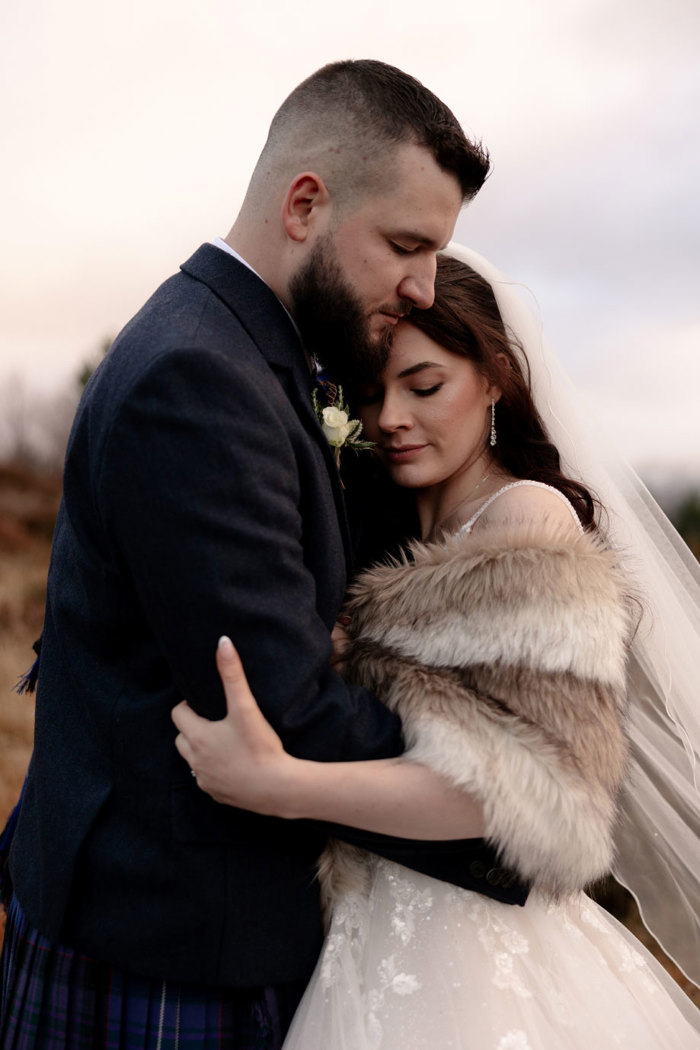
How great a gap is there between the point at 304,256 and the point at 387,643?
0.81 meters

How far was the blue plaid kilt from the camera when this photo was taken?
170 cm

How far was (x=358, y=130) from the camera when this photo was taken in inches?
72.5

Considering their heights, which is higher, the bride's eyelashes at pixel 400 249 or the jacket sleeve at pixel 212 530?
the bride's eyelashes at pixel 400 249

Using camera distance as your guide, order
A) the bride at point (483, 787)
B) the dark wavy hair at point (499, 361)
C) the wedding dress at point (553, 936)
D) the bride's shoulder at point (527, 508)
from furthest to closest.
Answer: the dark wavy hair at point (499, 361), the bride's shoulder at point (527, 508), the wedding dress at point (553, 936), the bride at point (483, 787)

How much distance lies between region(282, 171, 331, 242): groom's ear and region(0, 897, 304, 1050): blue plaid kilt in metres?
1.49

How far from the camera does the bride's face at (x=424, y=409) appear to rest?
2.27 meters

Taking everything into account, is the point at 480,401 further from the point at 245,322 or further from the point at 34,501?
the point at 34,501

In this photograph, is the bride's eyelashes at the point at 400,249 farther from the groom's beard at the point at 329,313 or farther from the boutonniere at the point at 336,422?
the boutonniere at the point at 336,422

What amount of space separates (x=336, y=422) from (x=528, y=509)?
48 cm

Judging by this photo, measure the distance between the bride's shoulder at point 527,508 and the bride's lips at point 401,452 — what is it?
27 cm

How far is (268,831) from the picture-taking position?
169 centimetres

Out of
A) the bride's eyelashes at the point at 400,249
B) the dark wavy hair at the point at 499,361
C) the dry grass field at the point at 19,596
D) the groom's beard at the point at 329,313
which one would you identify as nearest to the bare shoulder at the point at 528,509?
the dark wavy hair at the point at 499,361

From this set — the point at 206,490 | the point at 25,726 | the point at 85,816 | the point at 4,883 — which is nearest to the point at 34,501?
the point at 25,726

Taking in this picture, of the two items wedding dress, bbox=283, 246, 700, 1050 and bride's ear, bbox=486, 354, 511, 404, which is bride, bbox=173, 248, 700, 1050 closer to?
wedding dress, bbox=283, 246, 700, 1050
